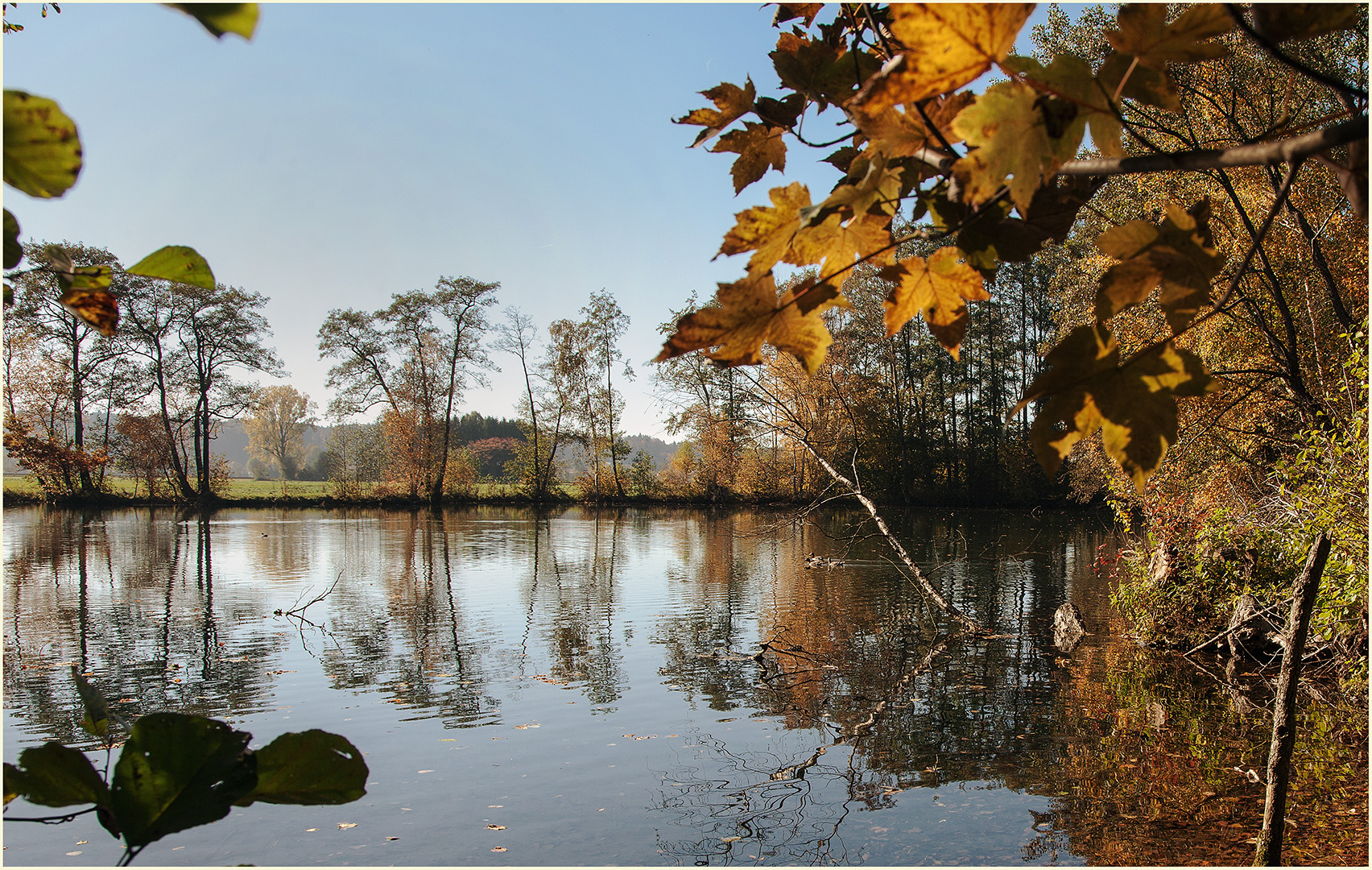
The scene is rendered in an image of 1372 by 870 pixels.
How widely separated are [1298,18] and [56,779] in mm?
1124

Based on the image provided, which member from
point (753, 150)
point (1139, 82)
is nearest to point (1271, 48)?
point (1139, 82)

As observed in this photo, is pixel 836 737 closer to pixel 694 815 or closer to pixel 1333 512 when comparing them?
pixel 694 815

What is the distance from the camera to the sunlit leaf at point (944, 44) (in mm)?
616

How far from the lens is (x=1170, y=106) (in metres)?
0.73

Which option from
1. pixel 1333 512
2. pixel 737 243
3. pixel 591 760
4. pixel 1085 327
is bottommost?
pixel 591 760

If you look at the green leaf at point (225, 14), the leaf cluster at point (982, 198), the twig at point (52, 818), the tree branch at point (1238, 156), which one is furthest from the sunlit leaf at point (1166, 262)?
the twig at point (52, 818)

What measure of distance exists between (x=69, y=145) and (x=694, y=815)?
6.05 metres

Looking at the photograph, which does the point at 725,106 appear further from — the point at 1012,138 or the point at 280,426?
the point at 280,426

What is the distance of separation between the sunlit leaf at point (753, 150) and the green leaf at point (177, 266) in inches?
23.8

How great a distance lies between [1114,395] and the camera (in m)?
0.76

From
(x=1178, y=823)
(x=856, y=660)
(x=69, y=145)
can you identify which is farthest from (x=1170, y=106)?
(x=856, y=660)

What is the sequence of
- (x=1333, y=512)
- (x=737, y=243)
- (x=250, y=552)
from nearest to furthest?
1. (x=737, y=243)
2. (x=1333, y=512)
3. (x=250, y=552)

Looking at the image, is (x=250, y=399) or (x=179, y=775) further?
(x=250, y=399)

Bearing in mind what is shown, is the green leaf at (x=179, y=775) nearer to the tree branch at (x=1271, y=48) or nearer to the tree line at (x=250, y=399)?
the tree branch at (x=1271, y=48)
